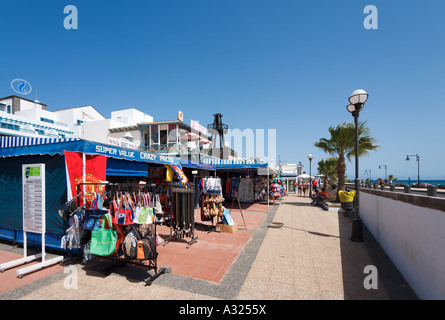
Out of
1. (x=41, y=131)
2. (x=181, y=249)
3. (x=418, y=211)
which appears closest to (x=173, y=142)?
(x=181, y=249)

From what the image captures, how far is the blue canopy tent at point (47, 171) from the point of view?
15.4 feet

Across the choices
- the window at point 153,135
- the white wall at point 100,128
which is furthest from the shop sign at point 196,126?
the white wall at point 100,128

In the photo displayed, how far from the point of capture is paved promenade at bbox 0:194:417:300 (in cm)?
327

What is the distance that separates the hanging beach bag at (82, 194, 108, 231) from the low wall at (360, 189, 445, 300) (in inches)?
222

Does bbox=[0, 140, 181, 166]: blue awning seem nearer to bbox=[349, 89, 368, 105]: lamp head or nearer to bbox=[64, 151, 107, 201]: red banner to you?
bbox=[64, 151, 107, 201]: red banner

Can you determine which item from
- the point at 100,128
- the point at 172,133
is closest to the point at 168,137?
the point at 172,133

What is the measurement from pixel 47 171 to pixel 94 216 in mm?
2157

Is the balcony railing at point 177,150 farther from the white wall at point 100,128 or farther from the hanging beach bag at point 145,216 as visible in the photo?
the hanging beach bag at point 145,216

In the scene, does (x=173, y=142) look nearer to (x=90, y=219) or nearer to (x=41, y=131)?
(x=90, y=219)

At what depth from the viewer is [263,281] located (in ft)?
12.3

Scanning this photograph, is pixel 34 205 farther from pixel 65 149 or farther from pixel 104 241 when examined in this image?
pixel 104 241

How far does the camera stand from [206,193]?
7.00 m
